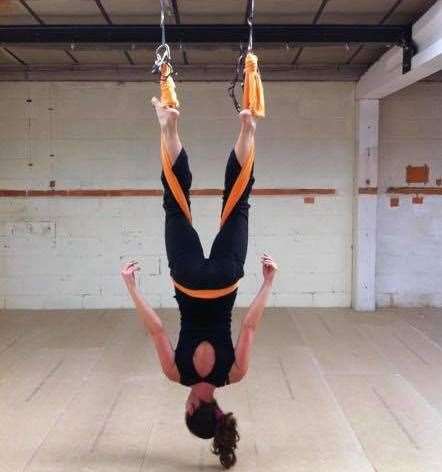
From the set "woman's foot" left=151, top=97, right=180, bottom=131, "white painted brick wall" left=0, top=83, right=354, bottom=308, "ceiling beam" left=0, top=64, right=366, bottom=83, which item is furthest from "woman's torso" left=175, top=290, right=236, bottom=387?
"ceiling beam" left=0, top=64, right=366, bottom=83

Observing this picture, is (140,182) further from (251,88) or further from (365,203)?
(251,88)

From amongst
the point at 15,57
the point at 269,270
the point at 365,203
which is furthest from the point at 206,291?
the point at 15,57

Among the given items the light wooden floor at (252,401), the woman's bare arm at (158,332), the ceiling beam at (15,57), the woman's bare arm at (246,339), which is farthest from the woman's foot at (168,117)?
the ceiling beam at (15,57)

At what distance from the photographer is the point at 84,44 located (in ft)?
17.1

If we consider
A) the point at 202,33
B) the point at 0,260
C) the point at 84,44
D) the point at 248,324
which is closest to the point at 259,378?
the point at 248,324

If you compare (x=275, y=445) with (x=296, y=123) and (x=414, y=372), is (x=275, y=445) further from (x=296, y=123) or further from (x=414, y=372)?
(x=296, y=123)

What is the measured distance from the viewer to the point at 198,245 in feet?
9.52

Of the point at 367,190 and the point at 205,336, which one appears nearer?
the point at 205,336

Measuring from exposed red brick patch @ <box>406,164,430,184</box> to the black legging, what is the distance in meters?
4.58

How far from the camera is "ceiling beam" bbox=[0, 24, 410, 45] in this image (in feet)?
16.1

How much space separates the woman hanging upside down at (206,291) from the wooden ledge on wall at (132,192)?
3.98 metres

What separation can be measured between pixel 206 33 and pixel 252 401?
3203 millimetres

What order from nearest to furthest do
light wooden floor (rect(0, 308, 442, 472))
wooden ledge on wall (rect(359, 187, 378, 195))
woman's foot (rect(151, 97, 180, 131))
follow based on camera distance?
woman's foot (rect(151, 97, 180, 131)), light wooden floor (rect(0, 308, 442, 472)), wooden ledge on wall (rect(359, 187, 378, 195))

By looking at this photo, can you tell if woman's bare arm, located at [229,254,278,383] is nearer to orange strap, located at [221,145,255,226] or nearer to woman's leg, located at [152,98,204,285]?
woman's leg, located at [152,98,204,285]
